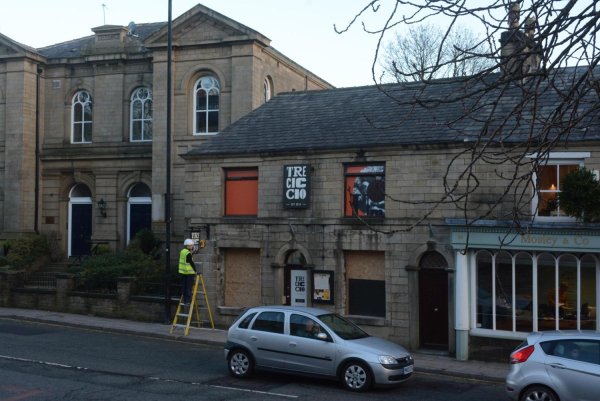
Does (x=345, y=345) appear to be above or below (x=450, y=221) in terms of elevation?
below

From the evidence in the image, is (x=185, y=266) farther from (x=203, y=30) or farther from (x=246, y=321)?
(x=203, y=30)

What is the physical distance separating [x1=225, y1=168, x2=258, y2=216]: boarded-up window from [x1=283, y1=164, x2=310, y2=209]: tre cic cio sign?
1178 millimetres

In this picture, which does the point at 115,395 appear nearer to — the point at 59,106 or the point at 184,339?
the point at 184,339

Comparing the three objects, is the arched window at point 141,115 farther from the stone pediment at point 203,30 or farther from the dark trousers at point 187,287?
the dark trousers at point 187,287

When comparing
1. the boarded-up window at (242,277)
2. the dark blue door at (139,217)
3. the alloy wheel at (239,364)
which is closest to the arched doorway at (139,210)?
the dark blue door at (139,217)

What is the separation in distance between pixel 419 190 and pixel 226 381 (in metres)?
7.19

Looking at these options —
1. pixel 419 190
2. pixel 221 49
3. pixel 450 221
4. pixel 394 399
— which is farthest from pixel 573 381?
pixel 221 49

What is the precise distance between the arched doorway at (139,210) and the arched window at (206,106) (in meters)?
4.10

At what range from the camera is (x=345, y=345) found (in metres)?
12.3

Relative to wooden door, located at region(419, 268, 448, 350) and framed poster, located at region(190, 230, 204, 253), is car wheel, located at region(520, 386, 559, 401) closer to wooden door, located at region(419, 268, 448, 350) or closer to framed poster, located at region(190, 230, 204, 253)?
wooden door, located at region(419, 268, 448, 350)

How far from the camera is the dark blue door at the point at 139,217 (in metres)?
28.9

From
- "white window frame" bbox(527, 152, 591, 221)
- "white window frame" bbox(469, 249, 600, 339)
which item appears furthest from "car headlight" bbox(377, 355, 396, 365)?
"white window frame" bbox(527, 152, 591, 221)

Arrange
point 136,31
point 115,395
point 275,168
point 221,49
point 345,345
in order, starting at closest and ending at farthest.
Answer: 1. point 115,395
2. point 345,345
3. point 275,168
4. point 221,49
5. point 136,31

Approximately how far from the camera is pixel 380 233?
17.6 metres
